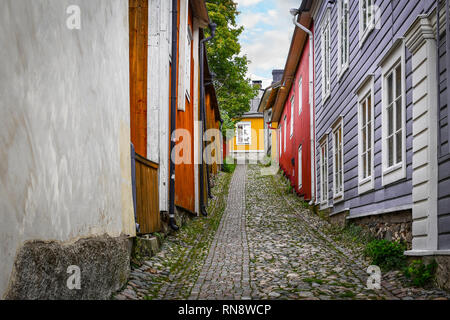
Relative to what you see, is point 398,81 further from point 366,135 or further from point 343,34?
point 343,34

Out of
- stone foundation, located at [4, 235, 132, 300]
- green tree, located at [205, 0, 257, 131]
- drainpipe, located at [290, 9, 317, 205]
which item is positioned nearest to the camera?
stone foundation, located at [4, 235, 132, 300]

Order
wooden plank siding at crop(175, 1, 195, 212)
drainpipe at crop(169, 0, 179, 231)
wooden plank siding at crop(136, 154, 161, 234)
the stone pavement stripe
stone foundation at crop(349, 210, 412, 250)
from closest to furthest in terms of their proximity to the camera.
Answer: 1. the stone pavement stripe
2. stone foundation at crop(349, 210, 412, 250)
3. wooden plank siding at crop(136, 154, 161, 234)
4. drainpipe at crop(169, 0, 179, 231)
5. wooden plank siding at crop(175, 1, 195, 212)

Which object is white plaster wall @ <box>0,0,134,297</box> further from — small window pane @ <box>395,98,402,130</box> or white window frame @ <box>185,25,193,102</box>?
white window frame @ <box>185,25,193,102</box>

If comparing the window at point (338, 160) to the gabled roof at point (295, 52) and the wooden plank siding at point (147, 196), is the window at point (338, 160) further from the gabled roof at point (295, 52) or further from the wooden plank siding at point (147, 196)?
the gabled roof at point (295, 52)

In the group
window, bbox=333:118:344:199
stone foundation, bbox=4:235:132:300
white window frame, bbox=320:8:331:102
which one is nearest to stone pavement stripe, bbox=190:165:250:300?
stone foundation, bbox=4:235:132:300

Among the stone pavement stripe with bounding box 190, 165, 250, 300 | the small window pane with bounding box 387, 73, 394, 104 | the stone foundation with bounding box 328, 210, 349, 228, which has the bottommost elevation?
the stone pavement stripe with bounding box 190, 165, 250, 300

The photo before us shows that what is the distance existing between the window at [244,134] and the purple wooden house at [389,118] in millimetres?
31195

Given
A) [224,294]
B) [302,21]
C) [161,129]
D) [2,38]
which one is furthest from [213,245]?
[302,21]

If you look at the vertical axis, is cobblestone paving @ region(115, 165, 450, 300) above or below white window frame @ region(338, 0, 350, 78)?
below

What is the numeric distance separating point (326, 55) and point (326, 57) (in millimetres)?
57

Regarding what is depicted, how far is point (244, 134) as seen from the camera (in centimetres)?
4469

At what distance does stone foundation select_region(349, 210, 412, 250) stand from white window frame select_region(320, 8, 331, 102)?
4.81 m

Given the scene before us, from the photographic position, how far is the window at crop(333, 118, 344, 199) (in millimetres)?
10736

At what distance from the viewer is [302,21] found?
15.1 metres
